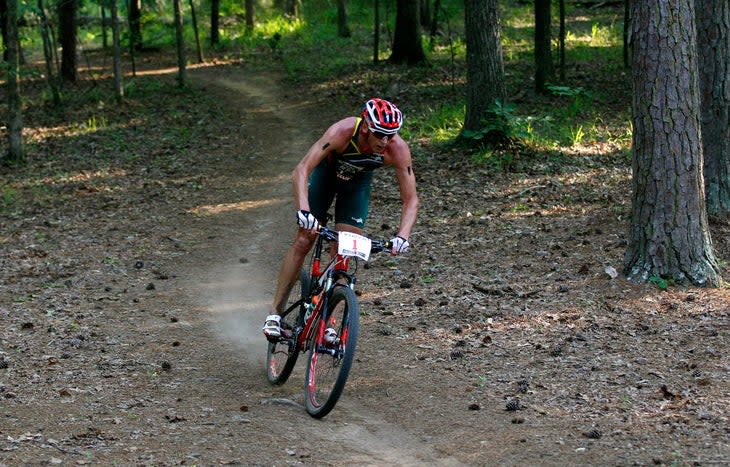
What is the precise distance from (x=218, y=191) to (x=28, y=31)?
28408mm

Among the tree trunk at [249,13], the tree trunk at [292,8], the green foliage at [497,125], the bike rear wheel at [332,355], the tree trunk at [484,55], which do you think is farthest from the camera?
the tree trunk at [292,8]

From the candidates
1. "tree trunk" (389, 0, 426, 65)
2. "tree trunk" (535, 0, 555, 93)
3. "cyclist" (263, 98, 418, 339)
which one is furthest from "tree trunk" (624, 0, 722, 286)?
"tree trunk" (389, 0, 426, 65)

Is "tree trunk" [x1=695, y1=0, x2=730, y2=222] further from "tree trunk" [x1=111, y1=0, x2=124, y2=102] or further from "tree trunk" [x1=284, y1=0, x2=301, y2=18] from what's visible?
"tree trunk" [x1=284, y1=0, x2=301, y2=18]

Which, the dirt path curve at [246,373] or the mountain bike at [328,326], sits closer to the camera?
the dirt path curve at [246,373]

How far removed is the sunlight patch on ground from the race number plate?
26.9 ft

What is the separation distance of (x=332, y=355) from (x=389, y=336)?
221cm

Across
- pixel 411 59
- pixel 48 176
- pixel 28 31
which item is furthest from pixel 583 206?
pixel 28 31

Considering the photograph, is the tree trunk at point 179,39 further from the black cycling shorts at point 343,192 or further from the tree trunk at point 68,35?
the black cycling shorts at point 343,192

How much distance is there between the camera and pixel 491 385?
696cm

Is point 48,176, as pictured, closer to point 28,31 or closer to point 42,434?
point 42,434

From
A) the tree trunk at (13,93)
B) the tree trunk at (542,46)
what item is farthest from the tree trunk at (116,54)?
the tree trunk at (542,46)

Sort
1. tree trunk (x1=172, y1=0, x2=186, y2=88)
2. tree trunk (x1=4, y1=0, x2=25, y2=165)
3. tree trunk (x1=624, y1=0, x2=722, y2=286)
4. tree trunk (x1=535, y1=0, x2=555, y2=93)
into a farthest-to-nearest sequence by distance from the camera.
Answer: tree trunk (x1=172, y1=0, x2=186, y2=88)
tree trunk (x1=535, y1=0, x2=555, y2=93)
tree trunk (x1=4, y1=0, x2=25, y2=165)
tree trunk (x1=624, y1=0, x2=722, y2=286)

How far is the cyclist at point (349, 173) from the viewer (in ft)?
20.7

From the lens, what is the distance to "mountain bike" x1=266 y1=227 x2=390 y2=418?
235 inches
